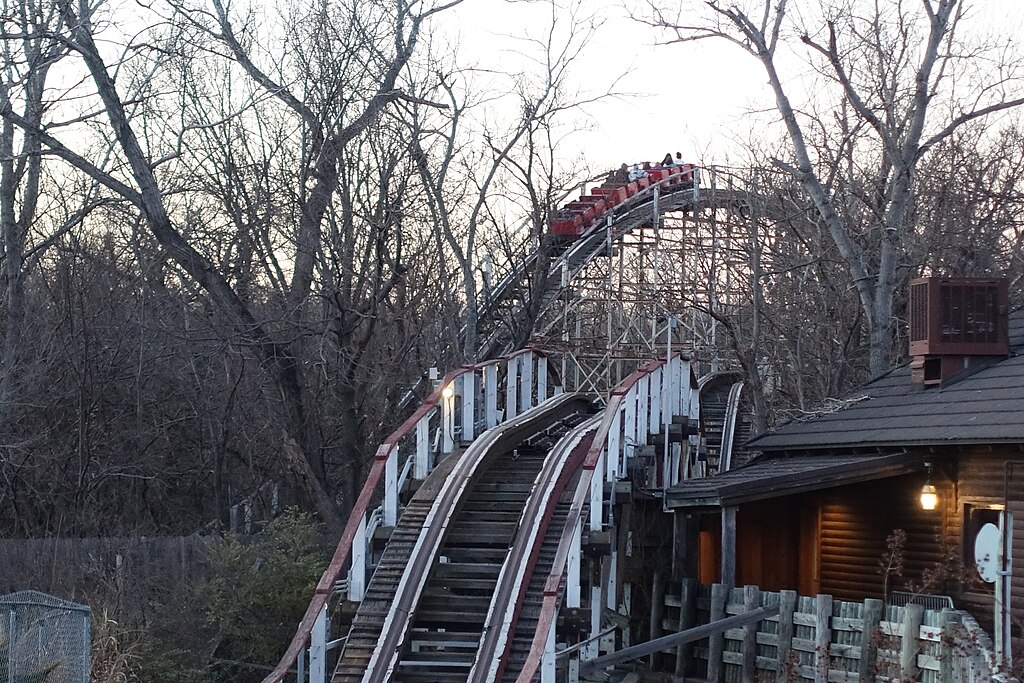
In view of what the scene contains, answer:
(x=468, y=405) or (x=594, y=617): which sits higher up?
(x=468, y=405)

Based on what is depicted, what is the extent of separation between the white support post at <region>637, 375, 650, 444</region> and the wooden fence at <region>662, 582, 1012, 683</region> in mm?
2677

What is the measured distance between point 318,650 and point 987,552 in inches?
341

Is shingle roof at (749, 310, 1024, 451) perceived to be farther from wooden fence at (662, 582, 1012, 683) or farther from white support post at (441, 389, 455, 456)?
white support post at (441, 389, 455, 456)

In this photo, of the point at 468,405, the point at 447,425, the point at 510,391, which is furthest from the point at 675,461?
the point at 447,425

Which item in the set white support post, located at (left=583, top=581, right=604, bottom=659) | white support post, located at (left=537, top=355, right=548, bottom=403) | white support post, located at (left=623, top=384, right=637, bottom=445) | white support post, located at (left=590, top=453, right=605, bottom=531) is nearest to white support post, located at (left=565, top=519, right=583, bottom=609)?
white support post, located at (left=590, top=453, right=605, bottom=531)

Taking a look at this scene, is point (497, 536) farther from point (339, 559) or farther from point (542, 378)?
point (542, 378)

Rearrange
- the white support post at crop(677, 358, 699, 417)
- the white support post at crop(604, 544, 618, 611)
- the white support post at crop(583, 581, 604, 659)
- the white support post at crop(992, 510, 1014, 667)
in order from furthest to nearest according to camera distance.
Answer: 1. the white support post at crop(677, 358, 699, 417)
2. the white support post at crop(604, 544, 618, 611)
3. the white support post at crop(992, 510, 1014, 667)
4. the white support post at crop(583, 581, 604, 659)

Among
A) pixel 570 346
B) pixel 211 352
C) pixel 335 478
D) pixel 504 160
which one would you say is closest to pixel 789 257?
pixel 570 346

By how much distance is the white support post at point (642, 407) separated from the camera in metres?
18.4

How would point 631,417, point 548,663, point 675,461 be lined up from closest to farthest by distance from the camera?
point 548,663 < point 631,417 < point 675,461

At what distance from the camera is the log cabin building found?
16250 mm

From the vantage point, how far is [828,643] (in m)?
14.5

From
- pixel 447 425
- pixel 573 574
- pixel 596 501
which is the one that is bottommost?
pixel 573 574

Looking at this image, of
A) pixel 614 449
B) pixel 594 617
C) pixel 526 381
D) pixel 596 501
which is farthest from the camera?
pixel 526 381
